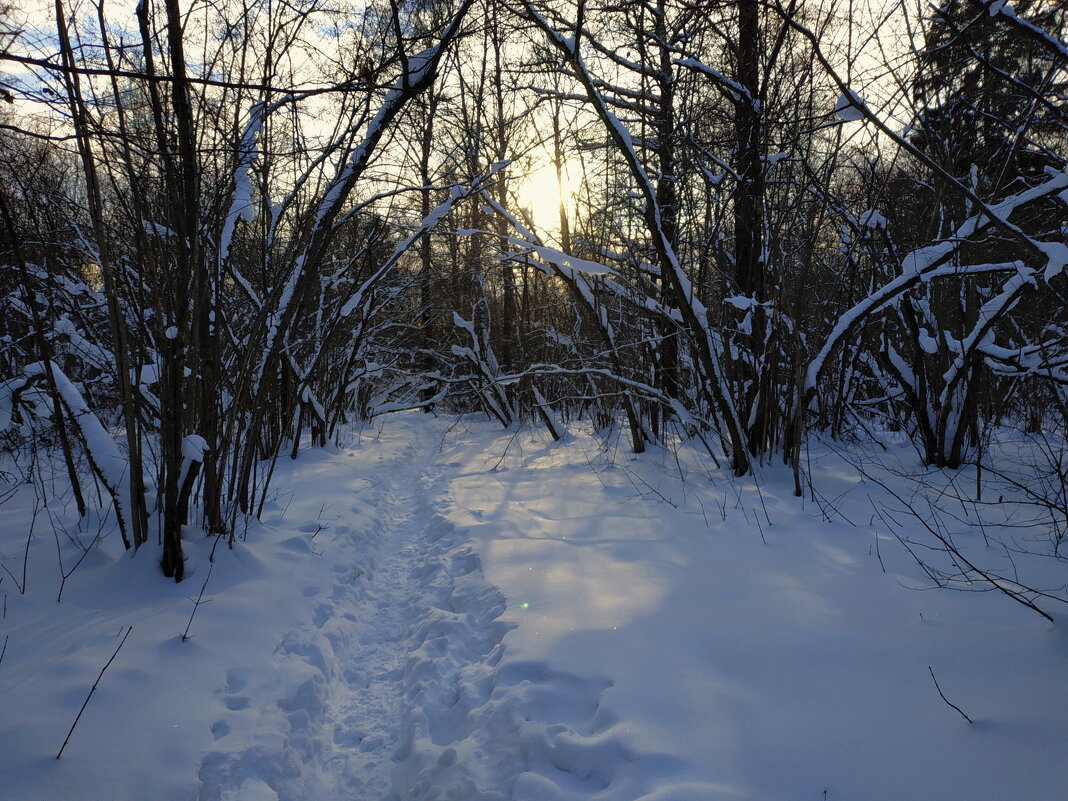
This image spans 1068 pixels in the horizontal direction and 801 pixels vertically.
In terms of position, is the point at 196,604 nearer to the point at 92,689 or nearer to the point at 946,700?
the point at 92,689

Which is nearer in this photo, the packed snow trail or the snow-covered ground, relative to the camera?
the snow-covered ground

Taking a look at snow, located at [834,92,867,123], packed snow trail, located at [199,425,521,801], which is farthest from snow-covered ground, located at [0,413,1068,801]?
snow, located at [834,92,867,123]

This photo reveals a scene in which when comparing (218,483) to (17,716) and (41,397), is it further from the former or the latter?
(17,716)

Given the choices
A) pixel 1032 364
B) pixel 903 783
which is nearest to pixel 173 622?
pixel 903 783

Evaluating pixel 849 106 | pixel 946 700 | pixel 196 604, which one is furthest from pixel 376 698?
pixel 849 106

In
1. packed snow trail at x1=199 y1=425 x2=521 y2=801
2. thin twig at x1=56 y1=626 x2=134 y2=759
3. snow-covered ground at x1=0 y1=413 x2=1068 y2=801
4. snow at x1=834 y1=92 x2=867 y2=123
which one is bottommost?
packed snow trail at x1=199 y1=425 x2=521 y2=801

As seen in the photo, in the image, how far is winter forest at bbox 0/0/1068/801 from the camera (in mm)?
2088

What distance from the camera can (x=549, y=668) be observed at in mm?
2650

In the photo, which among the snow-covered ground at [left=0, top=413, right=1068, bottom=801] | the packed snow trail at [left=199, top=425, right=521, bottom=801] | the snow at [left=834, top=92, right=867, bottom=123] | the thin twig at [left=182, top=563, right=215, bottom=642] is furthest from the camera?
the thin twig at [left=182, top=563, right=215, bottom=642]

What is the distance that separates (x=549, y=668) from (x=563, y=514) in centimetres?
263

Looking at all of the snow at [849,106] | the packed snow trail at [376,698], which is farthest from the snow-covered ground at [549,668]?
the snow at [849,106]

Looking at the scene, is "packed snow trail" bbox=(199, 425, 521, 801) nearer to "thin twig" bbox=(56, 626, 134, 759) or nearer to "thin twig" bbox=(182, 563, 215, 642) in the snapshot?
"thin twig" bbox=(182, 563, 215, 642)

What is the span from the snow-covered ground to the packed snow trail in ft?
0.04

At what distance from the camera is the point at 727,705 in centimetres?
221
